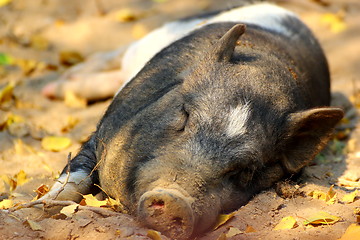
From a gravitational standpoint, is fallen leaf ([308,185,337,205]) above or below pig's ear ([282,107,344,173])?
below

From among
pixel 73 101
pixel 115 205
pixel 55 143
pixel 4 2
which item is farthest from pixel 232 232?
pixel 4 2

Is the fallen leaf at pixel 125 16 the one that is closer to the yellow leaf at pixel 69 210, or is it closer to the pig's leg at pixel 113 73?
the pig's leg at pixel 113 73

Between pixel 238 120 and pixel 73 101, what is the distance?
276 centimetres

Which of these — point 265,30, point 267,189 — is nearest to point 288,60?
point 265,30

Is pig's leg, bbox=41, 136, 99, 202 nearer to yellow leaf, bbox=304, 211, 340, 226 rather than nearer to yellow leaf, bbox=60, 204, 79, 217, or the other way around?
yellow leaf, bbox=60, 204, 79, 217

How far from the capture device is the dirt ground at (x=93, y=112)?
301 cm

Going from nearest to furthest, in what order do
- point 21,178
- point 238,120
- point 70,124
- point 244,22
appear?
point 238,120 < point 21,178 < point 244,22 < point 70,124

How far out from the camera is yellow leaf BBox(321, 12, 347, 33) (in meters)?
7.09

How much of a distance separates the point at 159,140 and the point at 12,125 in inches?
77.8

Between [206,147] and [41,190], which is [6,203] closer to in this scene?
[41,190]

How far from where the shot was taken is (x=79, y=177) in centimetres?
369

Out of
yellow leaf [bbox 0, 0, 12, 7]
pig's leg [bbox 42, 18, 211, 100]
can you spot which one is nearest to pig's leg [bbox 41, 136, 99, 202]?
pig's leg [bbox 42, 18, 211, 100]

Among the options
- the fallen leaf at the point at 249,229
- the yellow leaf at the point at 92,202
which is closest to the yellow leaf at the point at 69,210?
the yellow leaf at the point at 92,202

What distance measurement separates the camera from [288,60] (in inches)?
165
